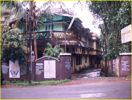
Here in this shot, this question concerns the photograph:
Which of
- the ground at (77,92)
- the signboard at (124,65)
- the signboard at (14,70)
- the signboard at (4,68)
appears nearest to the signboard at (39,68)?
the signboard at (14,70)

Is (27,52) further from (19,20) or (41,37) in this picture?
(41,37)

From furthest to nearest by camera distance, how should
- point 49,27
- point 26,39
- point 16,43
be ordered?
point 49,27 → point 26,39 → point 16,43

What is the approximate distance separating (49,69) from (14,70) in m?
2.52

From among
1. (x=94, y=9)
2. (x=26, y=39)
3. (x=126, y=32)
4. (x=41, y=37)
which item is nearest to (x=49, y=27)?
(x=41, y=37)

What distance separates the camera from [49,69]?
23.3m

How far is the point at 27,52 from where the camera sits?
23.6 metres

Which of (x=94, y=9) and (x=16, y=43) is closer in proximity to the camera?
(x=16, y=43)

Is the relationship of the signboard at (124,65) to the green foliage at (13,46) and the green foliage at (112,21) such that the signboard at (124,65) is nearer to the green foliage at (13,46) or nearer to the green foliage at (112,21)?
the green foliage at (112,21)

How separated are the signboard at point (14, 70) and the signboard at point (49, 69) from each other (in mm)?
2010

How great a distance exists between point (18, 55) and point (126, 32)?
10370 mm

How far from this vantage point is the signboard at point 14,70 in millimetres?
23250

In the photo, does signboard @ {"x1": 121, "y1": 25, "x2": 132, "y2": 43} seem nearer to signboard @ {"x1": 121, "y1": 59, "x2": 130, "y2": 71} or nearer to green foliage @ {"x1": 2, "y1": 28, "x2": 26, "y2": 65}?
green foliage @ {"x1": 2, "y1": 28, "x2": 26, "y2": 65}

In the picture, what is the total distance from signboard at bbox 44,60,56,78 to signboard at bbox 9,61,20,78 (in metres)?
2.01

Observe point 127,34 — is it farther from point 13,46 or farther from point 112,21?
point 112,21
